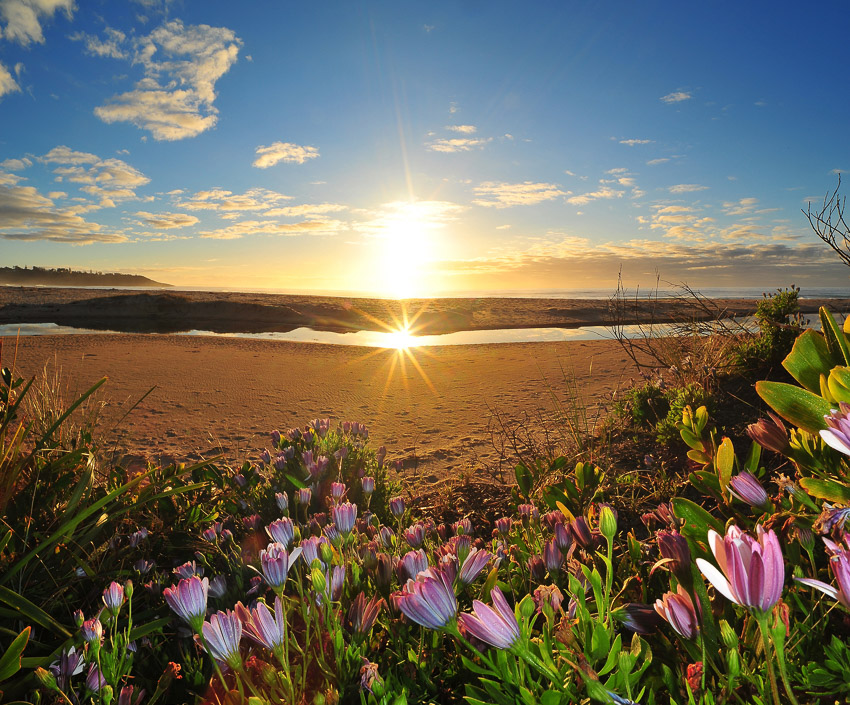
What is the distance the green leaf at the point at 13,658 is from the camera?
1.08 metres

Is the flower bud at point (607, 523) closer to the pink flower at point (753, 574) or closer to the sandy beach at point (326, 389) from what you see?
the pink flower at point (753, 574)

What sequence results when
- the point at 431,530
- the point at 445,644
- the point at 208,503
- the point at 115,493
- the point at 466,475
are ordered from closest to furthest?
the point at 445,644 < the point at 115,493 < the point at 431,530 < the point at 208,503 < the point at 466,475

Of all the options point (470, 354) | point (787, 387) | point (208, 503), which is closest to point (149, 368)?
point (470, 354)

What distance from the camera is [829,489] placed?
3.85 ft

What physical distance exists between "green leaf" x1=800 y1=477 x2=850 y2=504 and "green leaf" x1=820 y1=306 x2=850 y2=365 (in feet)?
1.56

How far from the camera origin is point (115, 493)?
1.78 meters

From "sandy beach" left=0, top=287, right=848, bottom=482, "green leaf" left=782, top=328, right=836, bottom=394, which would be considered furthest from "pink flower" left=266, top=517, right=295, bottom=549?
"sandy beach" left=0, top=287, right=848, bottom=482

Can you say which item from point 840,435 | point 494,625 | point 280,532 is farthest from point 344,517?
point 840,435

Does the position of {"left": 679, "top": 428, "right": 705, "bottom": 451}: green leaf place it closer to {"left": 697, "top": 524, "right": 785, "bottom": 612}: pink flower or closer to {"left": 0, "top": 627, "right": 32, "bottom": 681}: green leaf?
{"left": 697, "top": 524, "right": 785, "bottom": 612}: pink flower

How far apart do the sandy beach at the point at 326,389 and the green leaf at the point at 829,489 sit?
244 centimetres

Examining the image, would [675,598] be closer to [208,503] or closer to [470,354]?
[208,503]

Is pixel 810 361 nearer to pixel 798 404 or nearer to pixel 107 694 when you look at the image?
pixel 798 404

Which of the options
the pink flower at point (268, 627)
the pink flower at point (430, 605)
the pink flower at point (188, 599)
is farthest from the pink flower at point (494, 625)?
the pink flower at point (188, 599)

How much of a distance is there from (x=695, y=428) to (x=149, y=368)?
9325mm
